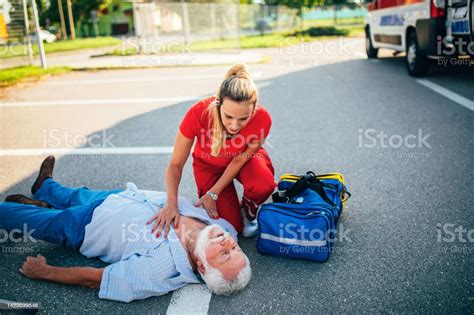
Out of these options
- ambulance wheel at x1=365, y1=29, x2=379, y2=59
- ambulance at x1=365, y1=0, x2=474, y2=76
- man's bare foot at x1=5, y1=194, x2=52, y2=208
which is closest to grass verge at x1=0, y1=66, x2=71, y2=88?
man's bare foot at x1=5, y1=194, x2=52, y2=208

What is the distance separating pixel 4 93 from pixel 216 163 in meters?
7.40

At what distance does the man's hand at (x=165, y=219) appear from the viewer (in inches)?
99.1

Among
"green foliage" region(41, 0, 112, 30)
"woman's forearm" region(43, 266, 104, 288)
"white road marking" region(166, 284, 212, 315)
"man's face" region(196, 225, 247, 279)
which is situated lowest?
"white road marking" region(166, 284, 212, 315)

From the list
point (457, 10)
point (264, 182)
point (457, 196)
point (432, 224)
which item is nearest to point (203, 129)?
point (264, 182)

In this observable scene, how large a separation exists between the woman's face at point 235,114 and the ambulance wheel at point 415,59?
6.26 metres

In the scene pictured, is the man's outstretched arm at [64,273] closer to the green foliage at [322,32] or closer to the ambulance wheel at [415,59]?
the ambulance wheel at [415,59]

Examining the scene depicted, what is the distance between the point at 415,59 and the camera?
7.82 meters

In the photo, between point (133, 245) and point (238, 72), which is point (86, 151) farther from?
point (238, 72)

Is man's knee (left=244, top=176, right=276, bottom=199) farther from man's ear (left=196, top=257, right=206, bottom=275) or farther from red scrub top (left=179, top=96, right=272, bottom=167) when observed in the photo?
man's ear (left=196, top=257, right=206, bottom=275)

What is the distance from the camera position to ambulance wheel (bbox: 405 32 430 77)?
299 inches

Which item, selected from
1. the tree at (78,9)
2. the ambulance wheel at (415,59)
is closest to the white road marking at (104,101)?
the ambulance wheel at (415,59)

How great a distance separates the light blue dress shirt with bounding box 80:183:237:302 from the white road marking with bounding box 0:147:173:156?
189cm

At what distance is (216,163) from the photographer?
303cm

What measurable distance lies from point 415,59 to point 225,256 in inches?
287
